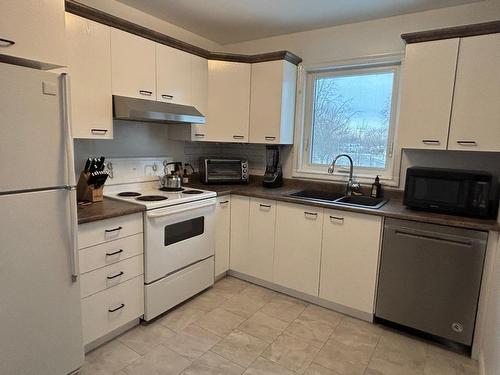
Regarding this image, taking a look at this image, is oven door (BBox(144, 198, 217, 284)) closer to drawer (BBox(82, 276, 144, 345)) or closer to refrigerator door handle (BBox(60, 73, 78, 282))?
drawer (BBox(82, 276, 144, 345))

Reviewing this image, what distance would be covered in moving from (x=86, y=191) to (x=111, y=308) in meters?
0.82

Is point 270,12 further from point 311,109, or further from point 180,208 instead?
Answer: point 180,208

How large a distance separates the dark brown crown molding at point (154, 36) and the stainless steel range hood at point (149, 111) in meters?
0.49

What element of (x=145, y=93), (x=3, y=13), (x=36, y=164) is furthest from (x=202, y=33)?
(x=36, y=164)

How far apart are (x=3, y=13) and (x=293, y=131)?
241 cm

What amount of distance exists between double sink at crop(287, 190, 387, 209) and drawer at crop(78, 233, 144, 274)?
1.32 m

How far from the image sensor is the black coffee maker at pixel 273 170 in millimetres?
3123

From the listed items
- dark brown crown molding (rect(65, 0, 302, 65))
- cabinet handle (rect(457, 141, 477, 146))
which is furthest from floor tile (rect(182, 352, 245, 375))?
dark brown crown molding (rect(65, 0, 302, 65))

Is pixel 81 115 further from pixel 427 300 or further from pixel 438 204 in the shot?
pixel 427 300

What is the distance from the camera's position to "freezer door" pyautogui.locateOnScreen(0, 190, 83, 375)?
1.40 metres

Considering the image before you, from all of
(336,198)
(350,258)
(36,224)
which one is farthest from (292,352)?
(36,224)

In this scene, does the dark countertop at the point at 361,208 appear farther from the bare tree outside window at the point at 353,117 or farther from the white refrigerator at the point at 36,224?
the white refrigerator at the point at 36,224

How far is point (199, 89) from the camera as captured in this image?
2.90m

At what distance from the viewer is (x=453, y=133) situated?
7.11 feet
